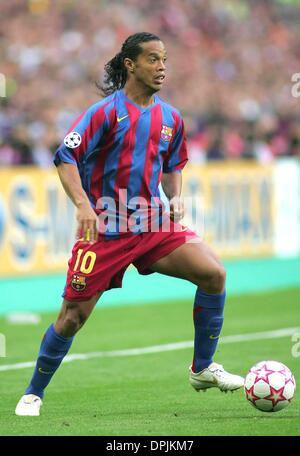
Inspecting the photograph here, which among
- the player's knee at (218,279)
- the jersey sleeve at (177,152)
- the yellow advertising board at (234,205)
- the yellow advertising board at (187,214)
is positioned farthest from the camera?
the yellow advertising board at (234,205)

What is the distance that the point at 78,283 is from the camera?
6074mm

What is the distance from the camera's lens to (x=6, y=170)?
44.9 ft

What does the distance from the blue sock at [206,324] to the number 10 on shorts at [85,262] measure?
2.51 ft

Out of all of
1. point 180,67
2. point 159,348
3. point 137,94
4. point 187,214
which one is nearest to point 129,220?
point 137,94

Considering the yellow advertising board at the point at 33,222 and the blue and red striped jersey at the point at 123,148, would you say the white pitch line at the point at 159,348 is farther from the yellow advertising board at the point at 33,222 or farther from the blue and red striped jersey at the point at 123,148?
the yellow advertising board at the point at 33,222

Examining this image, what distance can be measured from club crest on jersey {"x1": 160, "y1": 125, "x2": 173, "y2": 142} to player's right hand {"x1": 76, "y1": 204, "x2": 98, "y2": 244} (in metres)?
0.83

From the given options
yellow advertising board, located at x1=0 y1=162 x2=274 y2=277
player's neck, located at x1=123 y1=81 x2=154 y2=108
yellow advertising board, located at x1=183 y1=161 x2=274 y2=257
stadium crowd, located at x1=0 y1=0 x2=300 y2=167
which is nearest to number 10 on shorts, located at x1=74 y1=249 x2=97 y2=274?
player's neck, located at x1=123 y1=81 x2=154 y2=108

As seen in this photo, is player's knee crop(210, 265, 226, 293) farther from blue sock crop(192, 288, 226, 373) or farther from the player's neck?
the player's neck

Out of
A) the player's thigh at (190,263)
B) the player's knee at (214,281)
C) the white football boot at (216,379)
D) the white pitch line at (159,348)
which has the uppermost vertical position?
the player's thigh at (190,263)

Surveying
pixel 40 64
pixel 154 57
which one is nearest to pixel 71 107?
pixel 40 64

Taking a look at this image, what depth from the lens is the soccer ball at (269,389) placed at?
5953 millimetres

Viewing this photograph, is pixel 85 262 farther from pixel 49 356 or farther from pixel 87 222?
pixel 49 356

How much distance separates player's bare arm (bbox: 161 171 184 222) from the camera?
6.51 m

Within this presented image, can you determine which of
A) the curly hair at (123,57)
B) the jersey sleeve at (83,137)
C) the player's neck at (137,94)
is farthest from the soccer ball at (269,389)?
the curly hair at (123,57)
